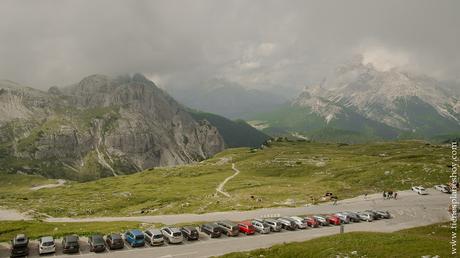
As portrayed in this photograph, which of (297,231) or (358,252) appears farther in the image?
(297,231)

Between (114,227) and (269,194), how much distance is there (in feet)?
194

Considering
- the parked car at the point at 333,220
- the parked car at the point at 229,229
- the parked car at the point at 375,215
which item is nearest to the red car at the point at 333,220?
the parked car at the point at 333,220

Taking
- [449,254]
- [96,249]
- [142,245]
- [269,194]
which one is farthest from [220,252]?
[269,194]

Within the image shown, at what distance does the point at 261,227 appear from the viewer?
6888cm

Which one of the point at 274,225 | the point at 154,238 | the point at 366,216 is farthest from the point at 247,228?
the point at 366,216

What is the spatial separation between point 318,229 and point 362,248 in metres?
25.8

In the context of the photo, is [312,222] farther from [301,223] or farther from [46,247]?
[46,247]

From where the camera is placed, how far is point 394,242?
160 ft

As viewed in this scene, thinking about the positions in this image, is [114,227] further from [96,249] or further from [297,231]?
[297,231]

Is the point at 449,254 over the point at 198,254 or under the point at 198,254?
over

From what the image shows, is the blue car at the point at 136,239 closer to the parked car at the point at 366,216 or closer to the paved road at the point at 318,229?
the paved road at the point at 318,229

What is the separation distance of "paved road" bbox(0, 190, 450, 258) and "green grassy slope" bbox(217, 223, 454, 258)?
24.8 feet

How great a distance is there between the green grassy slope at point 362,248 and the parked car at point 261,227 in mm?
14359

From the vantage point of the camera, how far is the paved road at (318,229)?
56.7 metres
